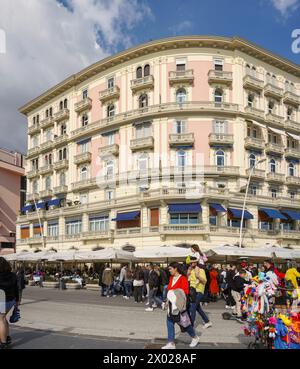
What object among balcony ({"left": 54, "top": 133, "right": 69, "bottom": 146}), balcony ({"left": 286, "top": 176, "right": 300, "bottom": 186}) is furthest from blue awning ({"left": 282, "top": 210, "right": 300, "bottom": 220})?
balcony ({"left": 54, "top": 133, "right": 69, "bottom": 146})

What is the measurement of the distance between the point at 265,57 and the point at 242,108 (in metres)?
6.58

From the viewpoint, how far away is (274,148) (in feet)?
124

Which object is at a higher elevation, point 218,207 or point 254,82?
point 254,82

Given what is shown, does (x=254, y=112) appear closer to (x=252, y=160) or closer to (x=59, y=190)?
(x=252, y=160)

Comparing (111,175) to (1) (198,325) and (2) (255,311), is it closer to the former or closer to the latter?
(1) (198,325)

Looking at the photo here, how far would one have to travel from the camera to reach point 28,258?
3200cm

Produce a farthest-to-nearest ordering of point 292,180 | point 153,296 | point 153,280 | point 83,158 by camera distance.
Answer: point 83,158 < point 292,180 < point 153,296 < point 153,280

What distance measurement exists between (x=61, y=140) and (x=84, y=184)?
7758 mm

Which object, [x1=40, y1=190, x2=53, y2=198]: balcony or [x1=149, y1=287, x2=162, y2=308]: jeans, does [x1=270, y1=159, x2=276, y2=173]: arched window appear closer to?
[x1=40, y1=190, x2=53, y2=198]: balcony

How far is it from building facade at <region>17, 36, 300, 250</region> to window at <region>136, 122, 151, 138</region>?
0.10m

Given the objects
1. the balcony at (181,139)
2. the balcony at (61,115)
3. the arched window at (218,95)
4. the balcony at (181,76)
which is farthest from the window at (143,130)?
the balcony at (61,115)

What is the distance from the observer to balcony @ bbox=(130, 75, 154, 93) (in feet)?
121

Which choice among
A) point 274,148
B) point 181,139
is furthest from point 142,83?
point 274,148

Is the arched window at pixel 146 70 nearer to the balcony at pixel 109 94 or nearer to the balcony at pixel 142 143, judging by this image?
the balcony at pixel 109 94
